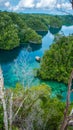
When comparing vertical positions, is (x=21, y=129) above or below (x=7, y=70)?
above

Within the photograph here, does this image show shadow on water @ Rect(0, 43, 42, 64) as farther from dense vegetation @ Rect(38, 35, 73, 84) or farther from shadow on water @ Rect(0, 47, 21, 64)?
dense vegetation @ Rect(38, 35, 73, 84)

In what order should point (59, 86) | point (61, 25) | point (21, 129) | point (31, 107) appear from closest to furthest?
1. point (21, 129)
2. point (31, 107)
3. point (59, 86)
4. point (61, 25)

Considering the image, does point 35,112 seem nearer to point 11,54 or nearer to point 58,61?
point 58,61

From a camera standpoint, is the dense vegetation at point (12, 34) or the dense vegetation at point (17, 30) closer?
the dense vegetation at point (12, 34)

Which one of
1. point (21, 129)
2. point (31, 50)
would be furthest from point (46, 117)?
point (31, 50)

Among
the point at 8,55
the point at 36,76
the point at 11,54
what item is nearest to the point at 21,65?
the point at 36,76

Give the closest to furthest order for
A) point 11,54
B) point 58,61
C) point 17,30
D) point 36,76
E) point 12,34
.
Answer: point 36,76 < point 58,61 < point 11,54 < point 12,34 < point 17,30

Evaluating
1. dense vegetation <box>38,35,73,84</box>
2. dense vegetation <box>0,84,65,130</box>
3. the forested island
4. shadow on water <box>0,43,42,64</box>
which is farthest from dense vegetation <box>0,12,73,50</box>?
dense vegetation <box>0,84,65,130</box>

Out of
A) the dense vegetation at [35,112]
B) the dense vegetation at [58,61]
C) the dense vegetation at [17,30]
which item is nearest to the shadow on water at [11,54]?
the dense vegetation at [17,30]

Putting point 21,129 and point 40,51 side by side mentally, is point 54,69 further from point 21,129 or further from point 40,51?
point 21,129

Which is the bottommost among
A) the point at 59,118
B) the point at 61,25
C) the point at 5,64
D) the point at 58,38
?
the point at 61,25

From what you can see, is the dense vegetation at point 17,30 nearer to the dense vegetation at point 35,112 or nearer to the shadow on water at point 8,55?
the shadow on water at point 8,55
